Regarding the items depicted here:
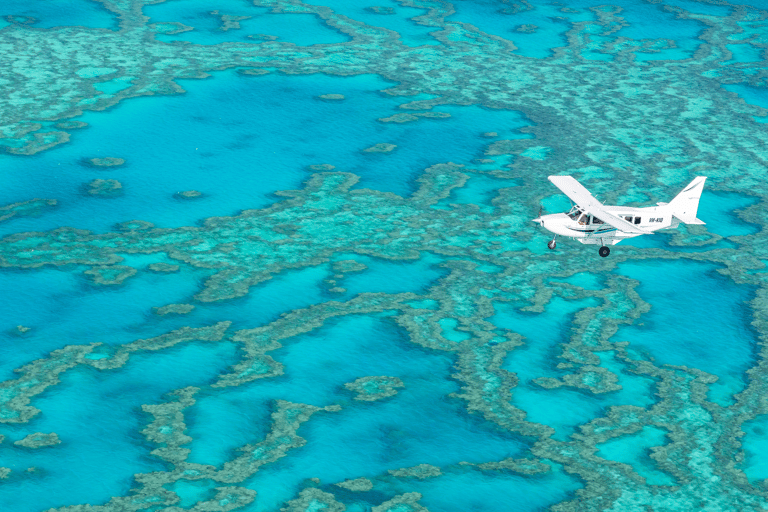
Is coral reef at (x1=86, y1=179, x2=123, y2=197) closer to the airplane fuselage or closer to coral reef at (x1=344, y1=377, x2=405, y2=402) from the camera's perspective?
coral reef at (x1=344, y1=377, x2=405, y2=402)

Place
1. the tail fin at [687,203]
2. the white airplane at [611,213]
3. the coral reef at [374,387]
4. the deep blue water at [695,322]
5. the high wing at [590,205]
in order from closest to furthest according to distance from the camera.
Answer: the coral reef at [374,387] < the high wing at [590,205] < the white airplane at [611,213] < the deep blue water at [695,322] < the tail fin at [687,203]

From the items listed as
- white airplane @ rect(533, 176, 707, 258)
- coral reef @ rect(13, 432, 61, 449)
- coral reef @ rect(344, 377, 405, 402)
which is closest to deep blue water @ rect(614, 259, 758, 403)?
white airplane @ rect(533, 176, 707, 258)

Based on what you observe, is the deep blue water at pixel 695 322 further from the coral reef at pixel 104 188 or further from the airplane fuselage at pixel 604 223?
the coral reef at pixel 104 188

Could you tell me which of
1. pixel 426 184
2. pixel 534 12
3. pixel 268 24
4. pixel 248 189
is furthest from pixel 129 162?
pixel 534 12

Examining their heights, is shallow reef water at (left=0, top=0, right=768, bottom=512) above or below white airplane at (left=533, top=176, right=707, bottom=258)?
below

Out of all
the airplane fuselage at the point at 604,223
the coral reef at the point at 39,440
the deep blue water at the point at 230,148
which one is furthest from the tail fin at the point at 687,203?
the coral reef at the point at 39,440

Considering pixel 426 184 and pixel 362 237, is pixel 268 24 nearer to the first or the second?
pixel 426 184

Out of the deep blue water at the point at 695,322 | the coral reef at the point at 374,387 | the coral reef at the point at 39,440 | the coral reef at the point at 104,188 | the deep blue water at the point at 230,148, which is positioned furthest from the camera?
the coral reef at the point at 104,188
